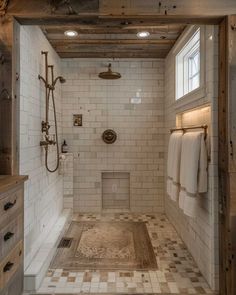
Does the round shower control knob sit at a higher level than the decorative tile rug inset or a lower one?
higher

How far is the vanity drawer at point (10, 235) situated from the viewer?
60.1 inches

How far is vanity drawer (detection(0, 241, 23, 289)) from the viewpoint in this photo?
5.06 feet

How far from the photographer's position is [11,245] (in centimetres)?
168

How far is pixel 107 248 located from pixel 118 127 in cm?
206

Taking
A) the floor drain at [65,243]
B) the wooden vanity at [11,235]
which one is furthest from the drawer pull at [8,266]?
the floor drain at [65,243]

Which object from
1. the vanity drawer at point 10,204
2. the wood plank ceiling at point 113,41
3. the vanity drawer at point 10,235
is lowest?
the vanity drawer at point 10,235

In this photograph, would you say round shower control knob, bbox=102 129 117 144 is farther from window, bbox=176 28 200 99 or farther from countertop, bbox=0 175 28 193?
countertop, bbox=0 175 28 193

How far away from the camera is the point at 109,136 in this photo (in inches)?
170

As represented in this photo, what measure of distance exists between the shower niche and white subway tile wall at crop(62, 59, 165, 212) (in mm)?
97

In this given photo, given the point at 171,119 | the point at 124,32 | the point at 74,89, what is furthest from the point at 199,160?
the point at 74,89

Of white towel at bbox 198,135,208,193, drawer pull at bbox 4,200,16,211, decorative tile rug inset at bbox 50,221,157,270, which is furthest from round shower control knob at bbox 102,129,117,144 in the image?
drawer pull at bbox 4,200,16,211

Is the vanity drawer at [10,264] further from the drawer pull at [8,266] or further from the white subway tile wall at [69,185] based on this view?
the white subway tile wall at [69,185]

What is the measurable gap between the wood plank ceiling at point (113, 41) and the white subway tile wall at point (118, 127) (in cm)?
30

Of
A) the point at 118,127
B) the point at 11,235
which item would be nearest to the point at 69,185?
the point at 118,127
